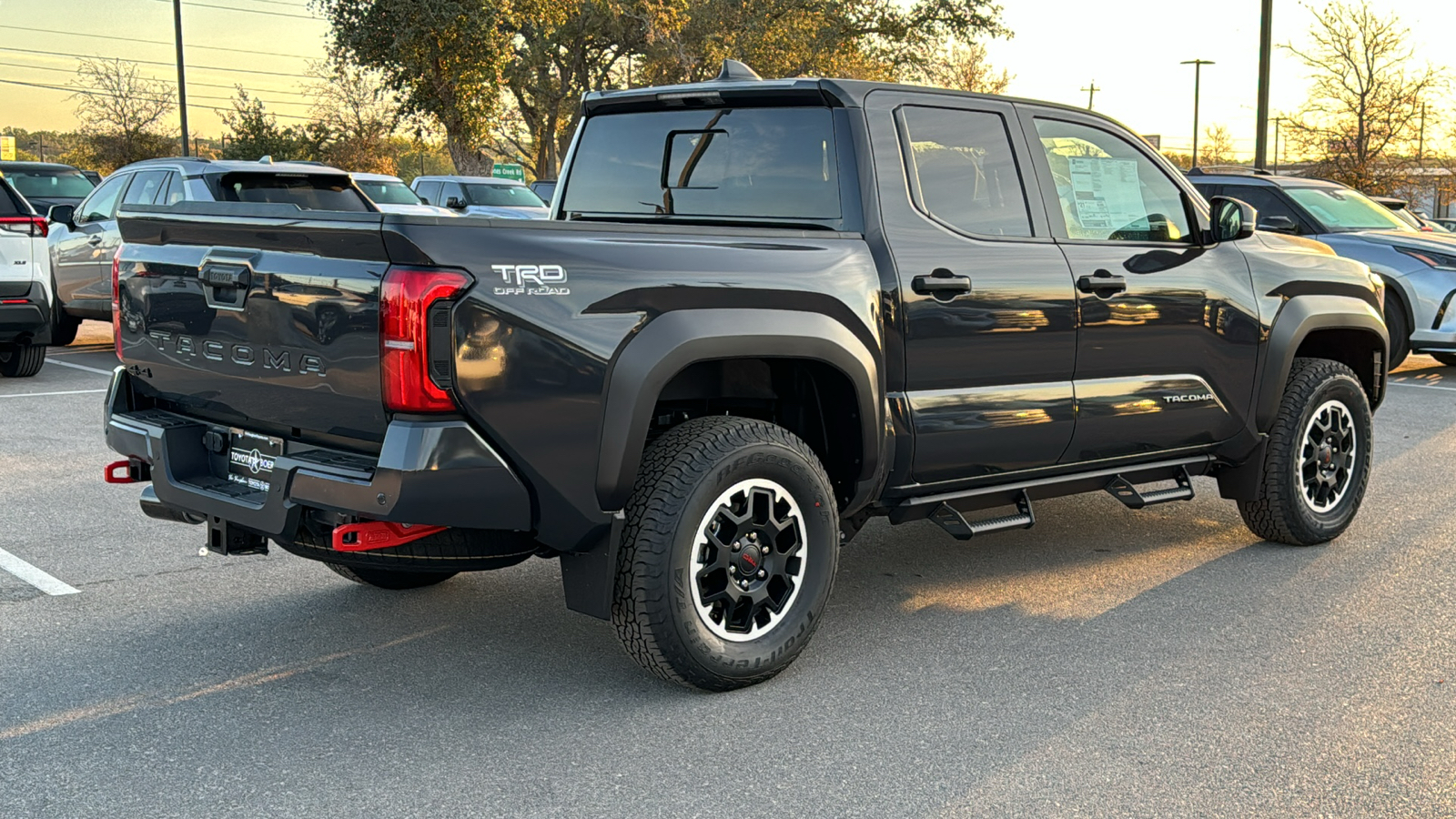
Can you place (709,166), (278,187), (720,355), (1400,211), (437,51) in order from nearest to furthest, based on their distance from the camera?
(720,355), (709,166), (278,187), (1400,211), (437,51)

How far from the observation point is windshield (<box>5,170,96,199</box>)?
2108cm

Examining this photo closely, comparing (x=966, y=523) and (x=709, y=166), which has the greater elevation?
(x=709, y=166)

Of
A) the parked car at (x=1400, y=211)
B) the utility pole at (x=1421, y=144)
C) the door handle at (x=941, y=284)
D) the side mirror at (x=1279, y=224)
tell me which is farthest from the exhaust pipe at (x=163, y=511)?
the utility pole at (x=1421, y=144)

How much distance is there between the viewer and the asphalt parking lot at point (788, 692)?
11.6 feet

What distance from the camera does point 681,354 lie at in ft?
13.3

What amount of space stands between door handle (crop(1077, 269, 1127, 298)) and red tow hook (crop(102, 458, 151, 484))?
3355 millimetres

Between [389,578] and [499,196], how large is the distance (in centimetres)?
1702

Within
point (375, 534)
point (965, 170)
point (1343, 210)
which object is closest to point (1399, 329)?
point (1343, 210)

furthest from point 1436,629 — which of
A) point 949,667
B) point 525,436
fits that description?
point 525,436

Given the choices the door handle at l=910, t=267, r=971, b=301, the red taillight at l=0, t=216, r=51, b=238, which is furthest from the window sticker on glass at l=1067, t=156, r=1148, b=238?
the red taillight at l=0, t=216, r=51, b=238

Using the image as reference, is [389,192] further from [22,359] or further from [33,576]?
[33,576]

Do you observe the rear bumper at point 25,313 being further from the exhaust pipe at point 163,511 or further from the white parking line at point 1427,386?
the white parking line at point 1427,386

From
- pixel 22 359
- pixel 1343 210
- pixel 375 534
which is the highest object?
pixel 1343 210

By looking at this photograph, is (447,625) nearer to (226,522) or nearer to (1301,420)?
(226,522)
